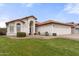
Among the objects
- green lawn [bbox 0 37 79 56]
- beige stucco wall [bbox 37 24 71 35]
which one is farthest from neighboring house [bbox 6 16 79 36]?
green lawn [bbox 0 37 79 56]

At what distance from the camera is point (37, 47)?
805 cm

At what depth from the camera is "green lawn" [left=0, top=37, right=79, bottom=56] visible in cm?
802

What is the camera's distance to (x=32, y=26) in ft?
26.7

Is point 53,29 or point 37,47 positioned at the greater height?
point 53,29

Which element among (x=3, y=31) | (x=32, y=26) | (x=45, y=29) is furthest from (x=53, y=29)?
(x=3, y=31)

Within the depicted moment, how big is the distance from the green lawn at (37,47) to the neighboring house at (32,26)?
0.13 m

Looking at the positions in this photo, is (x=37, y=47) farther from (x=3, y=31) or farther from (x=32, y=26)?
(x=3, y=31)

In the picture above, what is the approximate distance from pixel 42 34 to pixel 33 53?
33 centimetres

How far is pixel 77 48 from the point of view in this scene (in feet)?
26.4

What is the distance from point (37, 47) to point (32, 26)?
324mm

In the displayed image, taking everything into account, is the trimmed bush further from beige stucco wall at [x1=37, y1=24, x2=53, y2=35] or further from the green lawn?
beige stucco wall at [x1=37, y1=24, x2=53, y2=35]

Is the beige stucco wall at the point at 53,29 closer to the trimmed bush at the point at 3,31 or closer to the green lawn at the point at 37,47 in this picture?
the green lawn at the point at 37,47

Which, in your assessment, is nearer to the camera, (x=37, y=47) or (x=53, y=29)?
(x=37, y=47)

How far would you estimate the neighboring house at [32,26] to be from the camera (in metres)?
8.11
